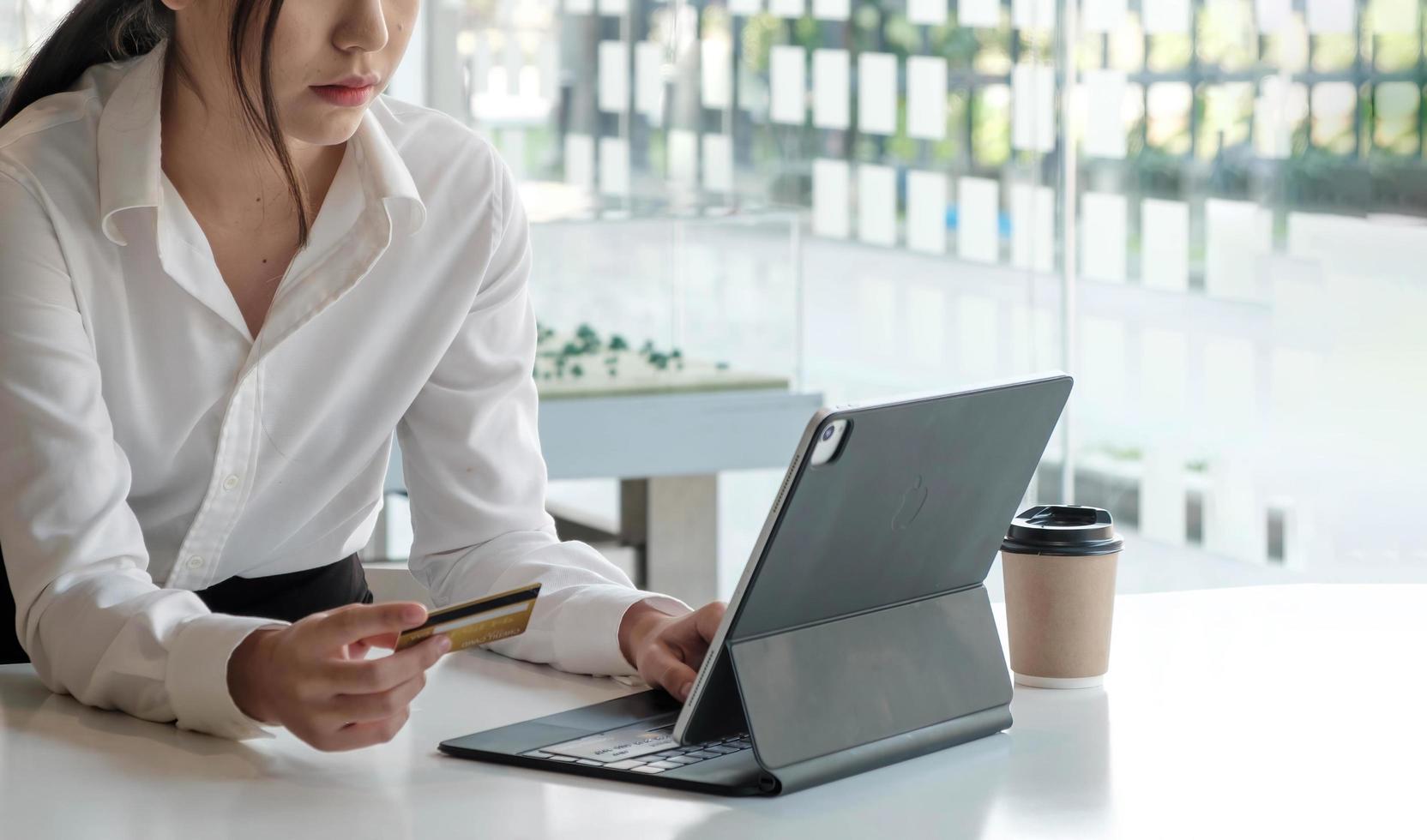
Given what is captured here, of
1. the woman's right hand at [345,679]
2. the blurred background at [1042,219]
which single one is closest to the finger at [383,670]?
the woman's right hand at [345,679]

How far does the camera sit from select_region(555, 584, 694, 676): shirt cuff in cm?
115

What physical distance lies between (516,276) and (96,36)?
36 centimetres

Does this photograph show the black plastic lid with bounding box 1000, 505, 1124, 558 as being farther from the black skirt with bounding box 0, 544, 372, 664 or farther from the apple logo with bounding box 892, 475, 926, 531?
the black skirt with bounding box 0, 544, 372, 664

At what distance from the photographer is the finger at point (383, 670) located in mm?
931

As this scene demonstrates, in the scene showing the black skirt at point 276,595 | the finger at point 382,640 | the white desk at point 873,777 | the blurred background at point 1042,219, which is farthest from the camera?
the blurred background at point 1042,219

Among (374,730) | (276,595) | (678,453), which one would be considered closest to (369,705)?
(374,730)

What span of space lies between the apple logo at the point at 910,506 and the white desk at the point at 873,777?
127mm

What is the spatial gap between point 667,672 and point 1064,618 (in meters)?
0.25

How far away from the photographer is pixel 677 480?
4016 mm

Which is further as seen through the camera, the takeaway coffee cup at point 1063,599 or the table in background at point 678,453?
the table in background at point 678,453

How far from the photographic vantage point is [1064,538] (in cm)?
111

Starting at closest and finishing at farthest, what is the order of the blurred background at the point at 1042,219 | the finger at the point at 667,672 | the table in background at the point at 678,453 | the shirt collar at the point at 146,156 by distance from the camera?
the finger at the point at 667,672
the shirt collar at the point at 146,156
the table in background at the point at 678,453
the blurred background at the point at 1042,219

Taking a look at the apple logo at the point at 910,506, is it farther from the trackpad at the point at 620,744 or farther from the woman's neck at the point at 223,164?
the woman's neck at the point at 223,164

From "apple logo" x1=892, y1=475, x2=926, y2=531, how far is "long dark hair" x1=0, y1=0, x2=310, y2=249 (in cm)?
55
